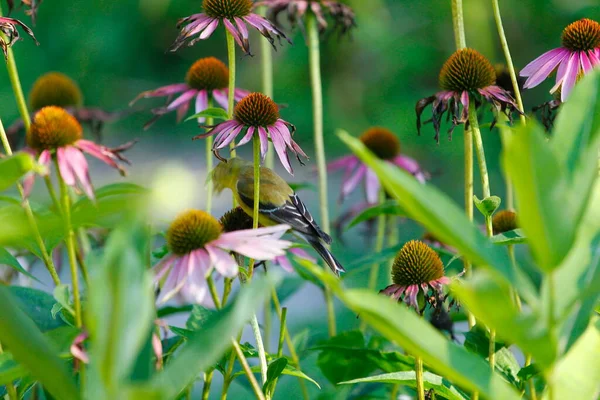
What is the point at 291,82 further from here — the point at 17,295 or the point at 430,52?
the point at 17,295

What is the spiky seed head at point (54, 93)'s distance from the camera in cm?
142

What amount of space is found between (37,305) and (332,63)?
336 centimetres

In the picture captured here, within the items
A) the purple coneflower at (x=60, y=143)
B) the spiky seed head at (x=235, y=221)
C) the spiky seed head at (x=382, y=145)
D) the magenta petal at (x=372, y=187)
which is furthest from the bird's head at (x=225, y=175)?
the spiky seed head at (x=382, y=145)

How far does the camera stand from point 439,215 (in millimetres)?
405

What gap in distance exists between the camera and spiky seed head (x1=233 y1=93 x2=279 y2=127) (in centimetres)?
79

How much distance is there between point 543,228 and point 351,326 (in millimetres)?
896

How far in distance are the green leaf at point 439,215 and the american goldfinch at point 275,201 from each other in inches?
22.6

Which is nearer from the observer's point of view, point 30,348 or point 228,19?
point 30,348

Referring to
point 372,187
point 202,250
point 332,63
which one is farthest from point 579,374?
point 332,63

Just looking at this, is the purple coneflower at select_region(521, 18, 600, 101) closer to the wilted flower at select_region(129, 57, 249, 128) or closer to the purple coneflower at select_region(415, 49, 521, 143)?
the purple coneflower at select_region(415, 49, 521, 143)

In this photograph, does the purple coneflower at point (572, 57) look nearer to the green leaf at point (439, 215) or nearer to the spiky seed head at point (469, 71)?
the spiky seed head at point (469, 71)

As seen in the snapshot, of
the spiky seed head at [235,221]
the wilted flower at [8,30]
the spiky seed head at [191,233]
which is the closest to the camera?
the spiky seed head at [191,233]

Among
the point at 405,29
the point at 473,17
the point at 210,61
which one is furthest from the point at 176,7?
the point at 210,61

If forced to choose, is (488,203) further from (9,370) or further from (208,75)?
(208,75)
